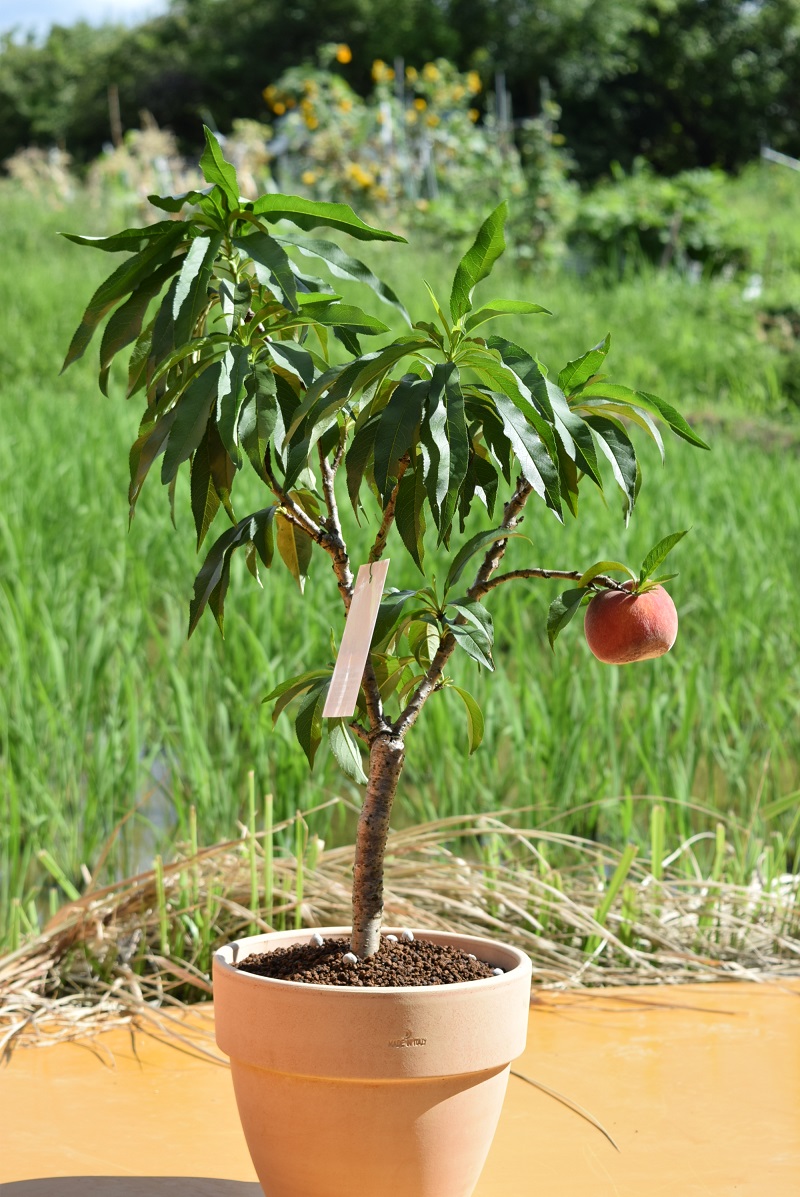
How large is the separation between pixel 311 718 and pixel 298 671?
4.29ft

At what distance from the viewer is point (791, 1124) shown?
1197 mm


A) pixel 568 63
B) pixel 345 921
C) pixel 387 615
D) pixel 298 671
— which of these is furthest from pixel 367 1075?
pixel 568 63

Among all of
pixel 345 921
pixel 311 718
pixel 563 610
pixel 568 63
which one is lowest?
pixel 345 921

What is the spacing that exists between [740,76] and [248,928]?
1881 cm

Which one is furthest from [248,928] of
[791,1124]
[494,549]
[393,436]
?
[393,436]

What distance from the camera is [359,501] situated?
904mm

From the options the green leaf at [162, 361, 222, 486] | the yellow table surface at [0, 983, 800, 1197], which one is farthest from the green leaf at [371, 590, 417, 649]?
the yellow table surface at [0, 983, 800, 1197]

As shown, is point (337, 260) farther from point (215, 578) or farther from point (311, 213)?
point (215, 578)

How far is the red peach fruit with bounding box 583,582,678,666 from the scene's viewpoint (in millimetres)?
875

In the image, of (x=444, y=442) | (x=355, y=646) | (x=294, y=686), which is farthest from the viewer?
(x=294, y=686)

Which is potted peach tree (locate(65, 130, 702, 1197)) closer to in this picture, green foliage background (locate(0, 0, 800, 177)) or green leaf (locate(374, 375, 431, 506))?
green leaf (locate(374, 375, 431, 506))

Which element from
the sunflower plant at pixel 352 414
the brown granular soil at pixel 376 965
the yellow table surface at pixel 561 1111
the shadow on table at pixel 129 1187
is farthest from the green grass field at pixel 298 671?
the sunflower plant at pixel 352 414

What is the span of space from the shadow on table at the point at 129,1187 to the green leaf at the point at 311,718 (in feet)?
1.39

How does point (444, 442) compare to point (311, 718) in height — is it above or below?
above
